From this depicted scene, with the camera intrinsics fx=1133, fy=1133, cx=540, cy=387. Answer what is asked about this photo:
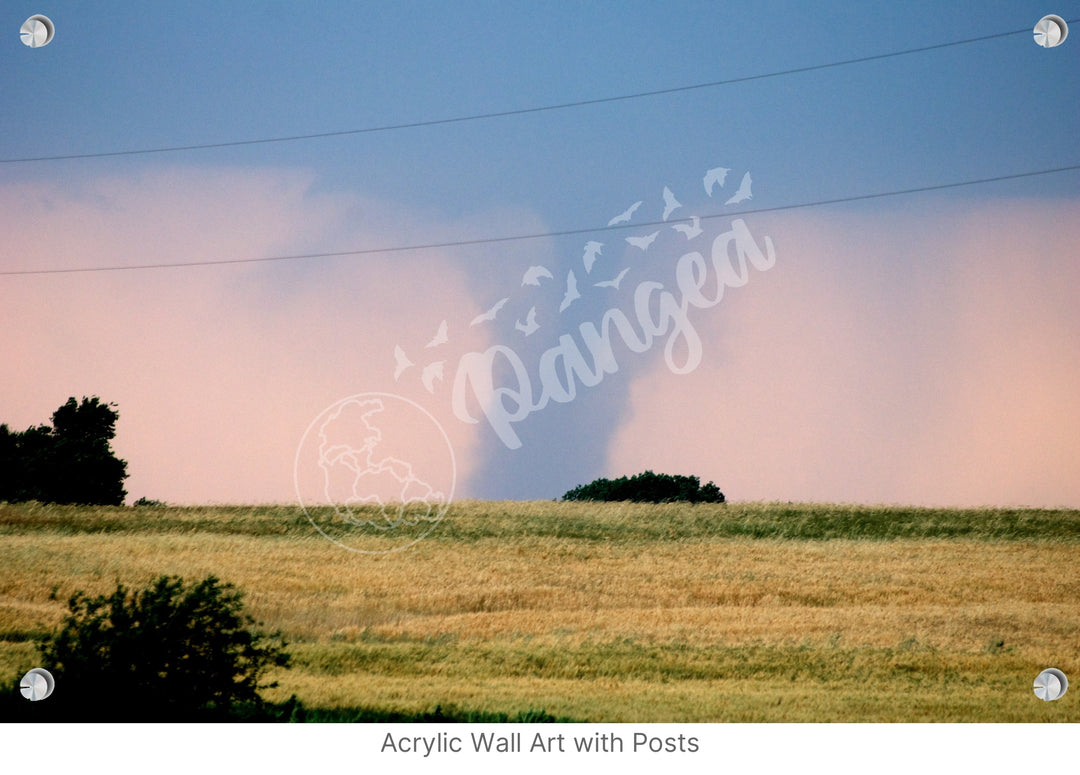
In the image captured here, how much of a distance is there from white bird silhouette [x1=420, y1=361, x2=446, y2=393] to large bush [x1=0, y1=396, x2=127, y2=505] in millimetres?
3186

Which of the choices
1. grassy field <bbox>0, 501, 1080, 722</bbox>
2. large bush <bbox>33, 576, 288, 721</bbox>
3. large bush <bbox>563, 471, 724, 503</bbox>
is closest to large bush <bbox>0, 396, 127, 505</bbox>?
grassy field <bbox>0, 501, 1080, 722</bbox>

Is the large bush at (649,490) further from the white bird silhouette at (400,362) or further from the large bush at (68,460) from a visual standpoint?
the large bush at (68,460)

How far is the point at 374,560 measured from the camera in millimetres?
11484

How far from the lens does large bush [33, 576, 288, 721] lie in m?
8.78

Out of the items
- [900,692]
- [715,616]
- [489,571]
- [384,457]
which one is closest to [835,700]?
[900,692]

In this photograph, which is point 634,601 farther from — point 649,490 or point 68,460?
point 68,460

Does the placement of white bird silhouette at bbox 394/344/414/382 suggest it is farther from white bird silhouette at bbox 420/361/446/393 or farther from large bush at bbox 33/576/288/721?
large bush at bbox 33/576/288/721

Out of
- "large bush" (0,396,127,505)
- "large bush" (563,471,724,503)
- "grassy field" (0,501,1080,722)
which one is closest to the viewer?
"grassy field" (0,501,1080,722)

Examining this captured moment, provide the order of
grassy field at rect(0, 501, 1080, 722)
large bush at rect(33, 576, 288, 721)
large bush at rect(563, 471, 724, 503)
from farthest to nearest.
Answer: large bush at rect(563, 471, 724, 503) < grassy field at rect(0, 501, 1080, 722) < large bush at rect(33, 576, 288, 721)

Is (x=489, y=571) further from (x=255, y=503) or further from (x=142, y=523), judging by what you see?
(x=142, y=523)

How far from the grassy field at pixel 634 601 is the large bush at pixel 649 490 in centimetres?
21

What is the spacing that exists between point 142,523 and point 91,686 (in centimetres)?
415

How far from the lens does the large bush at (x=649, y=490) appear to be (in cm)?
1185

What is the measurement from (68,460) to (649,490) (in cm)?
686
